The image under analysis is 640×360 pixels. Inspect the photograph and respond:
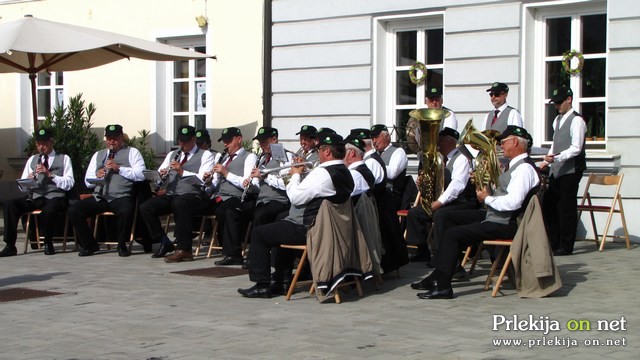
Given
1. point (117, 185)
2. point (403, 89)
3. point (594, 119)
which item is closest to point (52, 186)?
point (117, 185)

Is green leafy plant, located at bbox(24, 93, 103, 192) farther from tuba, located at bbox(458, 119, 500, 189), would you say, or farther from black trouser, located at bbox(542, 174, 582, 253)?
tuba, located at bbox(458, 119, 500, 189)

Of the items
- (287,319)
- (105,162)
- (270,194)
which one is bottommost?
(287,319)

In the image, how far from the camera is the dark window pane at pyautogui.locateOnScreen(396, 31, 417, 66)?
15.5 metres

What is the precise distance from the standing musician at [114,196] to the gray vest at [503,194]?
5.20 meters

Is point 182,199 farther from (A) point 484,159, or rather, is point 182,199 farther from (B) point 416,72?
(B) point 416,72

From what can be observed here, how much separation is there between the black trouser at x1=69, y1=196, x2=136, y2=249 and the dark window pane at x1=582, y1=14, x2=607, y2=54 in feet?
21.2

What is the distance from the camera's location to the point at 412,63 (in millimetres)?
15492

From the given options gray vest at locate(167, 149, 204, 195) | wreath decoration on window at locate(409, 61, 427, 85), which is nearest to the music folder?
gray vest at locate(167, 149, 204, 195)

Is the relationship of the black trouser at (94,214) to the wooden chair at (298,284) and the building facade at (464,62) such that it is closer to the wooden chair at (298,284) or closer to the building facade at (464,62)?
the wooden chair at (298,284)

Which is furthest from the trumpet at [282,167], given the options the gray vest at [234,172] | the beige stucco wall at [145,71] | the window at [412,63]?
the beige stucco wall at [145,71]

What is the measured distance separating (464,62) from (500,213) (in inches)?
225

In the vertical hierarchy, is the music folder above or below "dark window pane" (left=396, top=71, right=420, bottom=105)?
below

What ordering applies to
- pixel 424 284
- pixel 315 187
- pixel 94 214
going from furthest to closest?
pixel 94 214 → pixel 424 284 → pixel 315 187

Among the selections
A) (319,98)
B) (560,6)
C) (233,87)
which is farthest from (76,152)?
(560,6)
